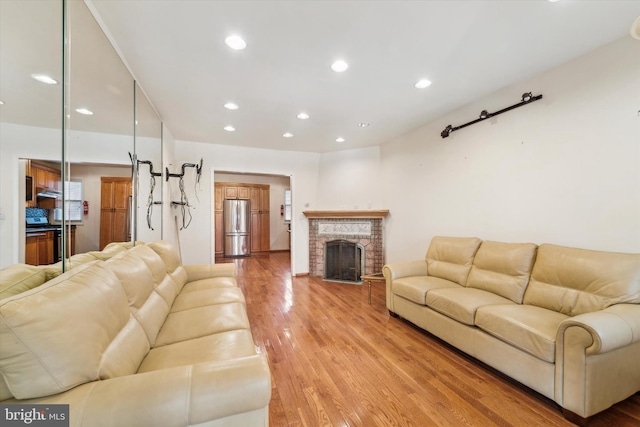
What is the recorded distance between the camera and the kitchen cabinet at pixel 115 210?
1874mm

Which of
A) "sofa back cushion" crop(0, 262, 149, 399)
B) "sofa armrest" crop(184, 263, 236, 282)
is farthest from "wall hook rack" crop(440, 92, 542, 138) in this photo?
"sofa back cushion" crop(0, 262, 149, 399)

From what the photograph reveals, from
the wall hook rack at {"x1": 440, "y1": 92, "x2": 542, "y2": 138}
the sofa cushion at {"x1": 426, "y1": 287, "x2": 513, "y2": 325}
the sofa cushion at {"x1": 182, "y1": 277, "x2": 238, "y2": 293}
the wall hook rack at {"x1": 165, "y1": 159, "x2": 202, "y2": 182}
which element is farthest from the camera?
the wall hook rack at {"x1": 165, "y1": 159, "x2": 202, "y2": 182}

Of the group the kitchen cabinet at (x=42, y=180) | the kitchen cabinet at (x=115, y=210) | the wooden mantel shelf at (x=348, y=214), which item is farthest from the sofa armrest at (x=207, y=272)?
the wooden mantel shelf at (x=348, y=214)

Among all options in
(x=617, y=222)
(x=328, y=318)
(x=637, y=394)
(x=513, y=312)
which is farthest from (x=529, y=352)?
(x=328, y=318)

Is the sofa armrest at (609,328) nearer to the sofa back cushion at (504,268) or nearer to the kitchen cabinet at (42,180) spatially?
the sofa back cushion at (504,268)

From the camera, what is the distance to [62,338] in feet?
2.95

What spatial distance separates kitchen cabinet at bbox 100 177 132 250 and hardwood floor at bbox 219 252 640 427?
1.58 metres

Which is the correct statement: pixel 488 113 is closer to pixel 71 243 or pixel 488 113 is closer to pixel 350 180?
pixel 350 180

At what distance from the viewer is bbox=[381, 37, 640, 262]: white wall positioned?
74.5 inches

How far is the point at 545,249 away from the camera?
2.17m

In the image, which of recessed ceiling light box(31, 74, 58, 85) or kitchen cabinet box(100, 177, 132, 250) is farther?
kitchen cabinet box(100, 177, 132, 250)

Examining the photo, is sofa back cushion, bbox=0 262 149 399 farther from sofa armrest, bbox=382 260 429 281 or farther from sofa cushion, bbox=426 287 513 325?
sofa armrest, bbox=382 260 429 281

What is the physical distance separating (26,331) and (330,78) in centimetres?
254

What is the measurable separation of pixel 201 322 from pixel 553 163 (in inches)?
130
